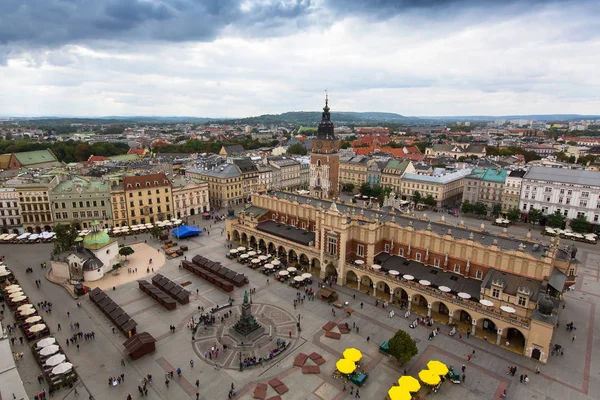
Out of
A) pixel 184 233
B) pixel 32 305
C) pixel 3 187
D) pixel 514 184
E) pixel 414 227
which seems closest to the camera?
pixel 32 305

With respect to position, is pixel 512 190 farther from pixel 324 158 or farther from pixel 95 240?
pixel 95 240

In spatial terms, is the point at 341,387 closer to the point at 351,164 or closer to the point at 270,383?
the point at 270,383

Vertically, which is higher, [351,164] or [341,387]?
[351,164]

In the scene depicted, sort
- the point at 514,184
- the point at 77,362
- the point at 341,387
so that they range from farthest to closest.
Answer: the point at 514,184, the point at 77,362, the point at 341,387

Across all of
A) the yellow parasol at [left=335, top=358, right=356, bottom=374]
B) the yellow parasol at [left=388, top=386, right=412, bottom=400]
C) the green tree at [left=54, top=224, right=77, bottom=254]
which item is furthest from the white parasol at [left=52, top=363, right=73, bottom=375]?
the green tree at [left=54, top=224, right=77, bottom=254]

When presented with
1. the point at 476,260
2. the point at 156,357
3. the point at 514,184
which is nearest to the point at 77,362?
the point at 156,357

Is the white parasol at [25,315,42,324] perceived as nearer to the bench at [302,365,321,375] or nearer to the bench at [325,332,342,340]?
the bench at [302,365,321,375]

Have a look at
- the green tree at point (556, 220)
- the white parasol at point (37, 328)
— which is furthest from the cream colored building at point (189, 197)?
the green tree at point (556, 220)
